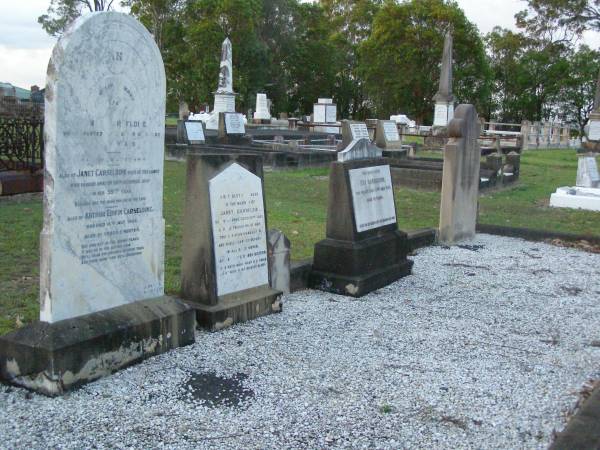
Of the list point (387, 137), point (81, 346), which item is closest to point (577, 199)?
point (387, 137)

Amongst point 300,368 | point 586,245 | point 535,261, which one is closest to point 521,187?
point 586,245

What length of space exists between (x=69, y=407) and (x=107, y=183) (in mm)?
1398

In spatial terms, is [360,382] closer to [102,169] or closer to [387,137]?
[102,169]

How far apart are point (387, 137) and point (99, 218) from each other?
17609 millimetres

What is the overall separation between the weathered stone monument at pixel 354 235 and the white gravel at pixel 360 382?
223 millimetres

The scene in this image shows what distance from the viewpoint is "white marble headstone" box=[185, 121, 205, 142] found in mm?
18922

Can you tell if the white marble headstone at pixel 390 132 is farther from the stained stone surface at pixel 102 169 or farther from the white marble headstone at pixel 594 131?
the stained stone surface at pixel 102 169

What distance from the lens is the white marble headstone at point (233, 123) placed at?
2020 cm

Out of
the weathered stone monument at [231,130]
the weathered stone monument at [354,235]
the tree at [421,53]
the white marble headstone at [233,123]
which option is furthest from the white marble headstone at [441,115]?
the weathered stone monument at [354,235]

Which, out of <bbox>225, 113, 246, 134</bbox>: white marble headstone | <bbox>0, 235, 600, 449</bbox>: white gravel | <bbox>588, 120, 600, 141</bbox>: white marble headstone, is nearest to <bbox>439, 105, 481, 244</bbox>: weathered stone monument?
<bbox>0, 235, 600, 449</bbox>: white gravel

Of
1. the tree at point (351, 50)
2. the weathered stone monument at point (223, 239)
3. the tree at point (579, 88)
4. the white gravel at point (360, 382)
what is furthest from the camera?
the tree at point (351, 50)

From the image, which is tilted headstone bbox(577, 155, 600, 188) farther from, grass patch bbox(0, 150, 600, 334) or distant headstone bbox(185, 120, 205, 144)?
distant headstone bbox(185, 120, 205, 144)

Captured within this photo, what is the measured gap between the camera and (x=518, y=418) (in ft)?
12.5

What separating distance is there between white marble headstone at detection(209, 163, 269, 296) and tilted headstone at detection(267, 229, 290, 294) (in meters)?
0.23
